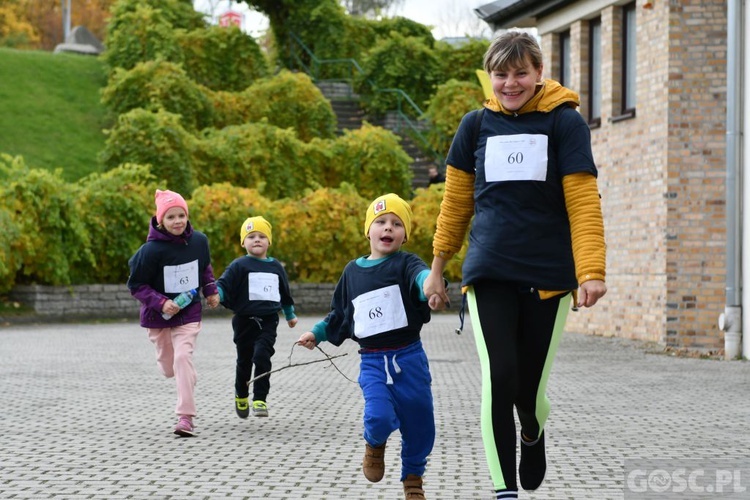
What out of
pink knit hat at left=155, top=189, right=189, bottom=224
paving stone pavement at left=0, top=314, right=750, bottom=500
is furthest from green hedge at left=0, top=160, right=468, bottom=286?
pink knit hat at left=155, top=189, right=189, bottom=224

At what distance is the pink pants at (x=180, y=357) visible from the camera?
910cm

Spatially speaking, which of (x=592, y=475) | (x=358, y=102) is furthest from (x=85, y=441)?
(x=358, y=102)

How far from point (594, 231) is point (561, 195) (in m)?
0.26

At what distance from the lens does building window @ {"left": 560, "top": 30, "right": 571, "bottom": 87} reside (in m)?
22.1

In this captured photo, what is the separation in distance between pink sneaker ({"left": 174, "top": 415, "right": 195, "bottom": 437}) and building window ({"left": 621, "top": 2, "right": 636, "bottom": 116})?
11.6 metres

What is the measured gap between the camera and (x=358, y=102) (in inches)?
1796

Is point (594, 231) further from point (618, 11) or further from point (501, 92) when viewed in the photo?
point (618, 11)

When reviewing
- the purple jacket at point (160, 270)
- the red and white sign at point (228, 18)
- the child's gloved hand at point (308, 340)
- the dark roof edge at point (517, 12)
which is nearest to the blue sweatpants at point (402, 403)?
the child's gloved hand at point (308, 340)

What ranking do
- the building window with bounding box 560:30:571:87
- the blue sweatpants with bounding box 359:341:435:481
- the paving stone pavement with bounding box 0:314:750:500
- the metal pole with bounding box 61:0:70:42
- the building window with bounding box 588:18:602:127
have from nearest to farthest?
the blue sweatpants with bounding box 359:341:435:481, the paving stone pavement with bounding box 0:314:750:500, the building window with bounding box 588:18:602:127, the building window with bounding box 560:30:571:87, the metal pole with bounding box 61:0:70:42

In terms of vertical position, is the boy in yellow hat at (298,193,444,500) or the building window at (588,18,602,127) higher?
A: the building window at (588,18,602,127)

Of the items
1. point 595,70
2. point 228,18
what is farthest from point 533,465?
point 228,18

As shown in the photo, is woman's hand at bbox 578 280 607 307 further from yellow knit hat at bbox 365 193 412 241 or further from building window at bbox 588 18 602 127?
building window at bbox 588 18 602 127

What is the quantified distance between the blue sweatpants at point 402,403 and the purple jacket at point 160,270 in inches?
138

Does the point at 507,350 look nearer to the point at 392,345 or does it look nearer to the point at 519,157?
the point at 519,157
